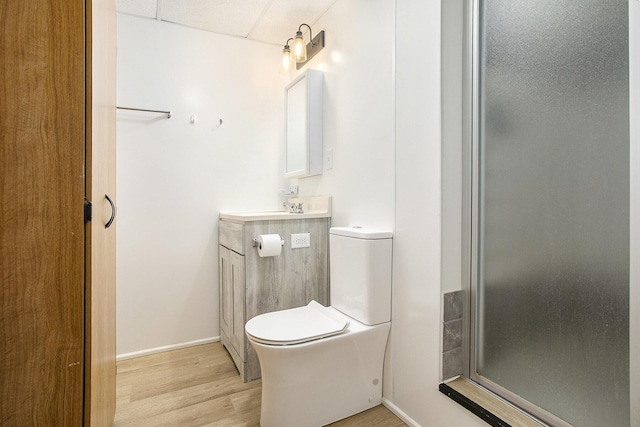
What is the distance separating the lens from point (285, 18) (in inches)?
90.0

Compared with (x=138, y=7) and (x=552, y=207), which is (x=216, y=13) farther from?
(x=552, y=207)

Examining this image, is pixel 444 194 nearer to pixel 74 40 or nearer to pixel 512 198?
pixel 512 198

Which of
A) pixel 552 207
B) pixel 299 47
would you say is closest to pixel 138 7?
pixel 299 47

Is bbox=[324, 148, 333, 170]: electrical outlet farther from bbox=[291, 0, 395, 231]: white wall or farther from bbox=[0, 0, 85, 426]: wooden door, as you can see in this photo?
bbox=[0, 0, 85, 426]: wooden door

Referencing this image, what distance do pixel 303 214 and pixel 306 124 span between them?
622mm

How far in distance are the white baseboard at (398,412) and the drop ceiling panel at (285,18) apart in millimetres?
2299

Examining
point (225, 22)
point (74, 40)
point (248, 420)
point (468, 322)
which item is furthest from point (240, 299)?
point (225, 22)

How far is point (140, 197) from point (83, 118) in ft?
4.89

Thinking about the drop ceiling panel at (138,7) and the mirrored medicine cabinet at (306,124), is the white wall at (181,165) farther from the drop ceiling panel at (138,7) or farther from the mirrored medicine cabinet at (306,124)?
the mirrored medicine cabinet at (306,124)

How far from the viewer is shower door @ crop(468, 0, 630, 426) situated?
970 millimetres

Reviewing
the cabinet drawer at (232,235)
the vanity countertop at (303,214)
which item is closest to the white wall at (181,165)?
the cabinet drawer at (232,235)

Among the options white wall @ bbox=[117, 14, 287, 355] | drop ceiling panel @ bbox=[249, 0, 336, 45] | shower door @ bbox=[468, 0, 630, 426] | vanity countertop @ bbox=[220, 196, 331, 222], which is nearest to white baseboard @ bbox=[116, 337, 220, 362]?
white wall @ bbox=[117, 14, 287, 355]

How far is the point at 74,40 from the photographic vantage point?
2.88ft

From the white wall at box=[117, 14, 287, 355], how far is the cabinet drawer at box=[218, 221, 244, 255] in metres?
0.15
